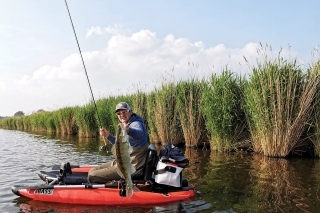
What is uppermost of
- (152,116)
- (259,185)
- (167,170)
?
(152,116)

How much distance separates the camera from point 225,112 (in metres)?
13.0

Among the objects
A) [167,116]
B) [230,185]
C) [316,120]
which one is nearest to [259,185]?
[230,185]

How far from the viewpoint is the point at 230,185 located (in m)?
8.09

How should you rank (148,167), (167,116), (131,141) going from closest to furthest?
1. (131,141)
2. (148,167)
3. (167,116)

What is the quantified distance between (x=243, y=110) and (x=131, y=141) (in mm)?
7558

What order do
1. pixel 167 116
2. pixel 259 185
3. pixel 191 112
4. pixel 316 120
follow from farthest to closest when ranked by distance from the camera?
pixel 167 116 → pixel 191 112 → pixel 316 120 → pixel 259 185

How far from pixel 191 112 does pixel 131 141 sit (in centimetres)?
830

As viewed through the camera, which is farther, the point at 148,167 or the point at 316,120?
the point at 316,120

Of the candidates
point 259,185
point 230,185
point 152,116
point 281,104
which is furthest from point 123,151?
point 152,116

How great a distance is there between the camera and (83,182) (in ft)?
24.4

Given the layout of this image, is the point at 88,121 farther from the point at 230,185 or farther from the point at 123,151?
the point at 123,151

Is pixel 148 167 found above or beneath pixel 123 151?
beneath

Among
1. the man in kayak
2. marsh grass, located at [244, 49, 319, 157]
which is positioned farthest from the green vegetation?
the man in kayak

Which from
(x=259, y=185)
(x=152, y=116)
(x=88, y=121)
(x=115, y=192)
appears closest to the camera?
(x=115, y=192)
